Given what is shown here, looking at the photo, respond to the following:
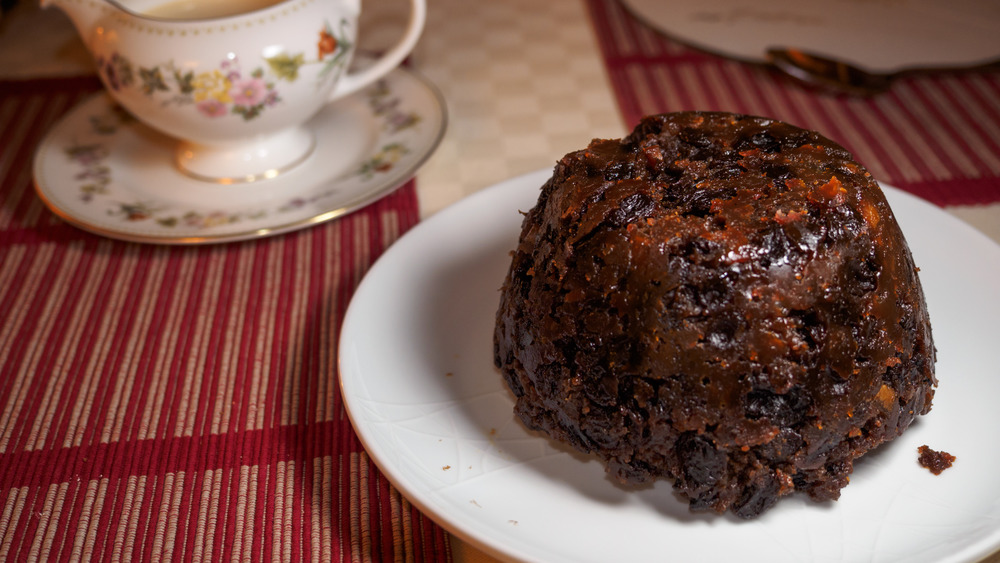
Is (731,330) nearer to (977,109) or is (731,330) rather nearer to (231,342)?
(231,342)

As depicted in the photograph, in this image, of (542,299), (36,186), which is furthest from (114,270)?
(542,299)

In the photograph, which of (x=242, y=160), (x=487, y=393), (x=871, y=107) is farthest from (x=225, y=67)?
(x=871, y=107)

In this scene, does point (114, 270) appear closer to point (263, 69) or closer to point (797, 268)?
point (263, 69)

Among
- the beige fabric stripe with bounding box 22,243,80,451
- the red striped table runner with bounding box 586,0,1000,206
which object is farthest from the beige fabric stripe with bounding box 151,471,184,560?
the red striped table runner with bounding box 586,0,1000,206

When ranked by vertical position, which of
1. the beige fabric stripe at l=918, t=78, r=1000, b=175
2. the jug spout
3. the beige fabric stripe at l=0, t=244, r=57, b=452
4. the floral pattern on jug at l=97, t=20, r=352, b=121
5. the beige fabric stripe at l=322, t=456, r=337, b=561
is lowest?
the beige fabric stripe at l=0, t=244, r=57, b=452

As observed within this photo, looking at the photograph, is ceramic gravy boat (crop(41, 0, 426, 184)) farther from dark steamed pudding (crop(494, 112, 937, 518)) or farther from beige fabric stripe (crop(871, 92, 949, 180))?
beige fabric stripe (crop(871, 92, 949, 180))

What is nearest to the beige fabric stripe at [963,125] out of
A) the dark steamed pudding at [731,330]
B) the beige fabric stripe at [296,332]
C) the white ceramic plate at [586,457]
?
the white ceramic plate at [586,457]

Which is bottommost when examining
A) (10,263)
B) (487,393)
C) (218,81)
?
(10,263)
